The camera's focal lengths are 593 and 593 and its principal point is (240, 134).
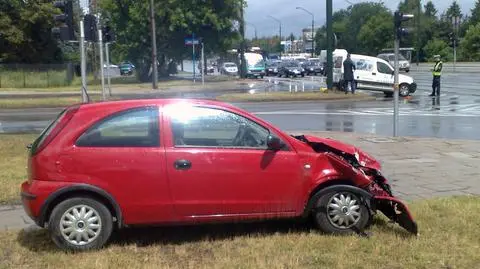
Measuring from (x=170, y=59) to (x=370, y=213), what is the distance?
51019 millimetres

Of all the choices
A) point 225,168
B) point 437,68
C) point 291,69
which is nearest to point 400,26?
point 225,168

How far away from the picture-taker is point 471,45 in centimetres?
8488

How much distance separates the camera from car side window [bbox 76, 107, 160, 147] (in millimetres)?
5445

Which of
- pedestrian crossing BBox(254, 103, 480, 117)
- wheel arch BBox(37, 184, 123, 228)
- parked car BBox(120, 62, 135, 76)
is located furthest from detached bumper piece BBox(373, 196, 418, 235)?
parked car BBox(120, 62, 135, 76)

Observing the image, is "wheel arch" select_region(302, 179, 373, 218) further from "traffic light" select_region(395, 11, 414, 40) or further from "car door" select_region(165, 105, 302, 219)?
"traffic light" select_region(395, 11, 414, 40)

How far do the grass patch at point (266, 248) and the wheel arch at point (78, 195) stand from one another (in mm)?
319

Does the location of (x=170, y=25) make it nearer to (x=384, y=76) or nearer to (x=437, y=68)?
(x=384, y=76)

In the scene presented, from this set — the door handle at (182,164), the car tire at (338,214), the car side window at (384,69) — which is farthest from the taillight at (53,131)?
the car side window at (384,69)

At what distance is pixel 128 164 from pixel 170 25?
1790 inches

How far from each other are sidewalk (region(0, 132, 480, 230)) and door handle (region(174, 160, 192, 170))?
2093 millimetres

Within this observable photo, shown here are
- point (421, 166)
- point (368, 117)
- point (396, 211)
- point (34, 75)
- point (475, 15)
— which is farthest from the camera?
point (475, 15)

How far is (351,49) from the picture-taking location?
11000 cm

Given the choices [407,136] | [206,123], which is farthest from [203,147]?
[407,136]

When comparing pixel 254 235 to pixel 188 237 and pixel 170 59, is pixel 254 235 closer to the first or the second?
pixel 188 237
